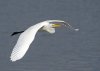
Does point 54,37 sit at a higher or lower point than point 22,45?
lower

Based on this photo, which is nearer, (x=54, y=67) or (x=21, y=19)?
(x=54, y=67)

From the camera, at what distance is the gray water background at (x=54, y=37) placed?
9555mm

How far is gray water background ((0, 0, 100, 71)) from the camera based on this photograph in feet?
31.3

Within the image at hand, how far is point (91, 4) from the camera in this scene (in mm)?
17828

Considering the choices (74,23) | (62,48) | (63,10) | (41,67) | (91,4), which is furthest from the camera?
(91,4)

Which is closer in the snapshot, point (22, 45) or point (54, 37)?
point (22, 45)

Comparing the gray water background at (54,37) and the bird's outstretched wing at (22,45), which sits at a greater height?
the bird's outstretched wing at (22,45)

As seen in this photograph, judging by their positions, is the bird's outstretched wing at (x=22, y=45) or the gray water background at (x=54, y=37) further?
the gray water background at (x=54, y=37)

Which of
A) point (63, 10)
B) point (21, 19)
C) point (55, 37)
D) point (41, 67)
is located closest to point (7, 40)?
point (55, 37)

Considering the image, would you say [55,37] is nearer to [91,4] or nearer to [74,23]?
[74,23]

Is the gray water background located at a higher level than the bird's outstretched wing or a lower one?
lower

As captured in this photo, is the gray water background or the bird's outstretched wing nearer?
the bird's outstretched wing

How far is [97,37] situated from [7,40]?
2.29 meters

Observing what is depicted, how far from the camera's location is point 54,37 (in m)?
11.8
